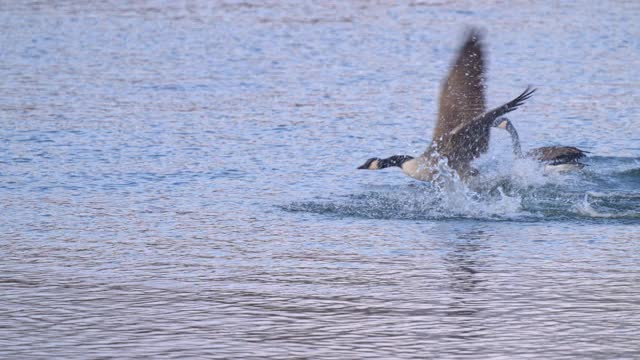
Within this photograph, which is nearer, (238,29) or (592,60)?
(592,60)

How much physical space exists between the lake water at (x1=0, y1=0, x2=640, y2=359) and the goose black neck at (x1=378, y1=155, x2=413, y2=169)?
0.19 metres

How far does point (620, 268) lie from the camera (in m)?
6.46

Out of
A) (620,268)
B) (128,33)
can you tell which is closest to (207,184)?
(620,268)

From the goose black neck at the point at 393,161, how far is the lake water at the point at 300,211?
185mm

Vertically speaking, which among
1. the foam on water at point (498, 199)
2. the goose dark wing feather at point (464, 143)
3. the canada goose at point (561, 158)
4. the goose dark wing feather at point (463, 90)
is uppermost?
the goose dark wing feather at point (463, 90)

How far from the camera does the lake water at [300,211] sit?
5.47 meters

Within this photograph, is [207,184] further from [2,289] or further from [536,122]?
[536,122]

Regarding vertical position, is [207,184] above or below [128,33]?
below

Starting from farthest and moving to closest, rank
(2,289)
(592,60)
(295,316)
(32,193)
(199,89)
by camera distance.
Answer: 1. (592,60)
2. (199,89)
3. (32,193)
4. (2,289)
5. (295,316)

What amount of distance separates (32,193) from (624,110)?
602cm

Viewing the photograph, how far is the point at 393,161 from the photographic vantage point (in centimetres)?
905

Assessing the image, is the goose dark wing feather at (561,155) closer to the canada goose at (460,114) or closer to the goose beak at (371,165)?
the canada goose at (460,114)

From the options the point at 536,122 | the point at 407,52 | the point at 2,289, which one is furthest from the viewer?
the point at 407,52

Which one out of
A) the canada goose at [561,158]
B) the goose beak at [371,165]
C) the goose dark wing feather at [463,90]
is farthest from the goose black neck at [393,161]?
the canada goose at [561,158]
